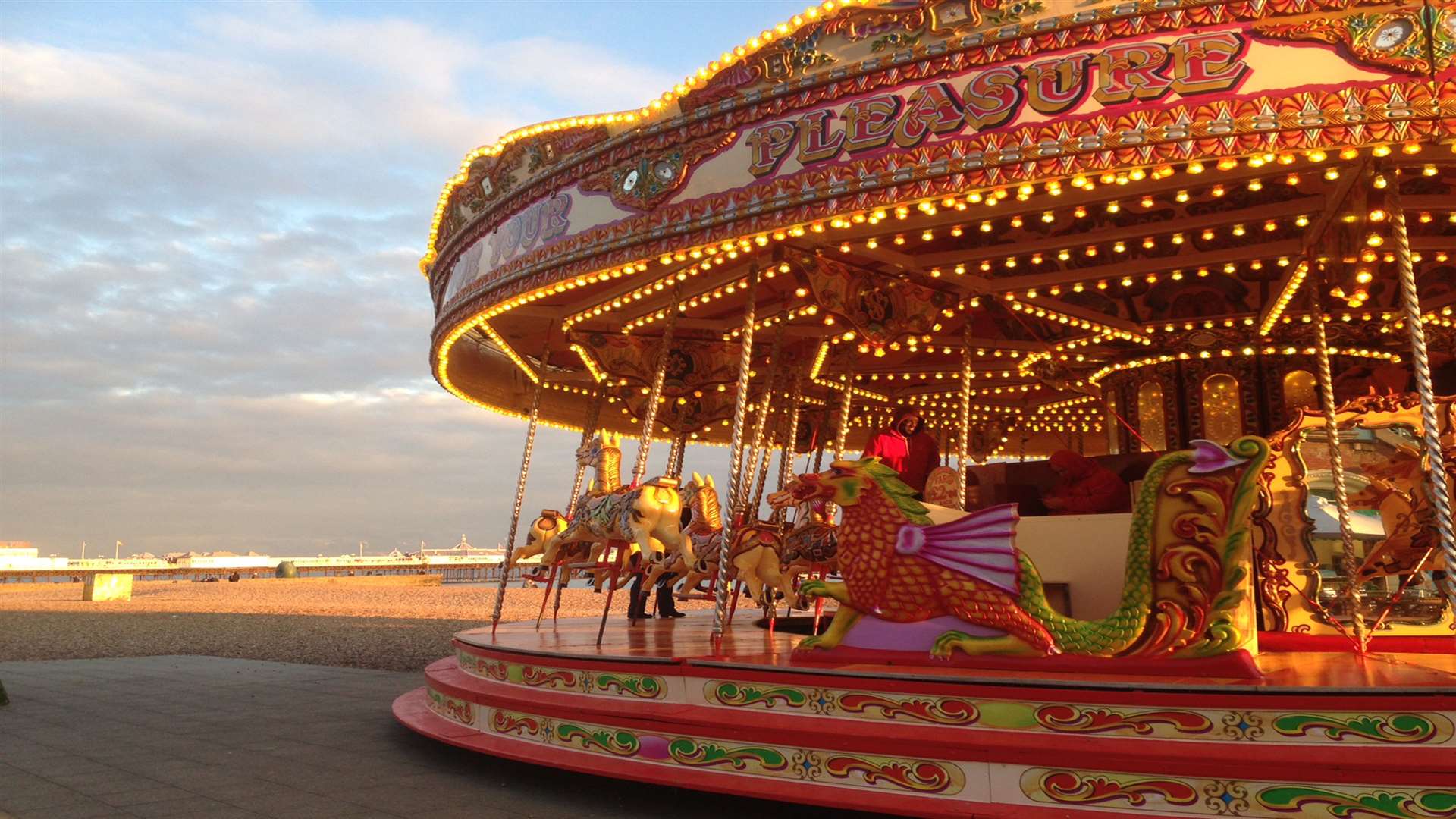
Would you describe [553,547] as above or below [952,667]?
above

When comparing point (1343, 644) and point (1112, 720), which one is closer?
point (1112, 720)

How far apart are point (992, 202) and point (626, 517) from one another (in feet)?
11.8

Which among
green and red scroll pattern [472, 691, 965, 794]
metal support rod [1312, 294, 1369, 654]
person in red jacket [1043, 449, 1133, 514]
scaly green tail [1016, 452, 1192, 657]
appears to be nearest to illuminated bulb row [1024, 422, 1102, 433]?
person in red jacket [1043, 449, 1133, 514]

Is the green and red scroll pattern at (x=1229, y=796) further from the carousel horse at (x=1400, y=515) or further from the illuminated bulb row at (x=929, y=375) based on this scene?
the illuminated bulb row at (x=929, y=375)

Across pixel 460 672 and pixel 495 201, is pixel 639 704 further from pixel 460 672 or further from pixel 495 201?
pixel 495 201

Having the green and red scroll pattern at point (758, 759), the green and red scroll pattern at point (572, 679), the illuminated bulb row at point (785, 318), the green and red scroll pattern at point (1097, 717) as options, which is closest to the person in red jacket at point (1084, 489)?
the illuminated bulb row at point (785, 318)

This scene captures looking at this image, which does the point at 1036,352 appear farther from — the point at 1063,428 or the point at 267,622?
the point at 267,622

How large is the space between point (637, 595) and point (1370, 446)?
7.05 m

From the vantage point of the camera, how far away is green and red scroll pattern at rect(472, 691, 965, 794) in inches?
191

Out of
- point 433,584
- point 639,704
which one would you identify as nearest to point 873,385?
point 639,704

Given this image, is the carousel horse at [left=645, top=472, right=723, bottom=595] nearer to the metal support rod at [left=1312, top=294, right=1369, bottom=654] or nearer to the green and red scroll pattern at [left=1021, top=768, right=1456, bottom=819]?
the green and red scroll pattern at [left=1021, top=768, right=1456, bottom=819]

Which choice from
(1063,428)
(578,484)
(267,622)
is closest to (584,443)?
(578,484)

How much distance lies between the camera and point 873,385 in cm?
1382

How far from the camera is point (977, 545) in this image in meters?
5.34
